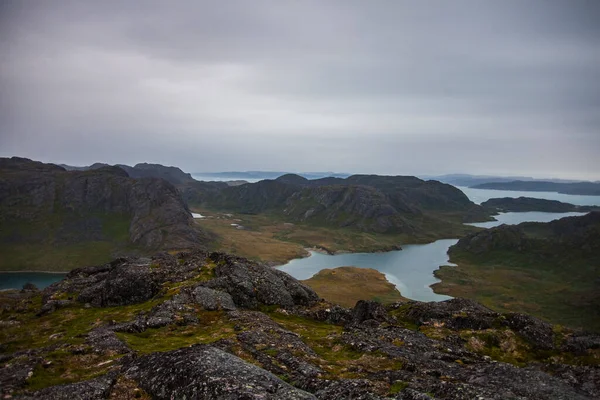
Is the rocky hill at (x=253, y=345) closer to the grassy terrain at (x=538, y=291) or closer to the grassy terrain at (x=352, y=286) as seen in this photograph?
the grassy terrain at (x=352, y=286)

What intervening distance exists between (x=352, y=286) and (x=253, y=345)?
12783 centimetres

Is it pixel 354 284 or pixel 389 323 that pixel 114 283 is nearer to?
pixel 389 323

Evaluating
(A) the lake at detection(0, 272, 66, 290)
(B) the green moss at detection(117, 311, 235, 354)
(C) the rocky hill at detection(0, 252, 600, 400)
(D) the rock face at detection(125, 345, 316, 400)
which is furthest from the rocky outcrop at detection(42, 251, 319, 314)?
(A) the lake at detection(0, 272, 66, 290)

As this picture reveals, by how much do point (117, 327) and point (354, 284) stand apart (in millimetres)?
130859

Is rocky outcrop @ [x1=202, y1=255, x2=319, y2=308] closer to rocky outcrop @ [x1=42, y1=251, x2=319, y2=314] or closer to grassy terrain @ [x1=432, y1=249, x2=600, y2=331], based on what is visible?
rocky outcrop @ [x1=42, y1=251, x2=319, y2=314]

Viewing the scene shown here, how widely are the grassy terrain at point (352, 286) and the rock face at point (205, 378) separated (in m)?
107

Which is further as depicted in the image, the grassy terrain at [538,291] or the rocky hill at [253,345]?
the grassy terrain at [538,291]

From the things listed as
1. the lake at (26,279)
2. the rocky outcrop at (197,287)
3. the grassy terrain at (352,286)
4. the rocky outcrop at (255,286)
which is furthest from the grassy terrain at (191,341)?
the lake at (26,279)

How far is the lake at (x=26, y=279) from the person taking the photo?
161m

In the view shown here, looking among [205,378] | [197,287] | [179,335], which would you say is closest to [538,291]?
[197,287]

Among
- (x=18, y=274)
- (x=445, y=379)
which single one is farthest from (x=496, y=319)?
(x=18, y=274)

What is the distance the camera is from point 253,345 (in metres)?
32.0

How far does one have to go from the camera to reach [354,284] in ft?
516

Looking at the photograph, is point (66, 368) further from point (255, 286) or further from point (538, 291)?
point (538, 291)
